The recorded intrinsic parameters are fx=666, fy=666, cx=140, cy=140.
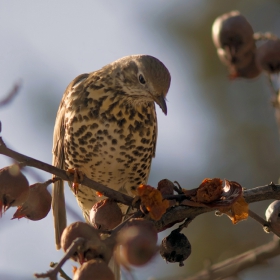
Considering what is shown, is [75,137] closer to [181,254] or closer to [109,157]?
[109,157]

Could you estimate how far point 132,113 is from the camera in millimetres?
4051

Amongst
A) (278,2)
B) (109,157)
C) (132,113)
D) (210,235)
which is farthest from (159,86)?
(278,2)

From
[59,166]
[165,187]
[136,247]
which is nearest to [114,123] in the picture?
[59,166]

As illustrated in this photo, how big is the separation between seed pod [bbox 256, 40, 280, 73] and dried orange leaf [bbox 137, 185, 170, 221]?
0.76 meters

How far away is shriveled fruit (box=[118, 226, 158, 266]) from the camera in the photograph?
2.14 meters

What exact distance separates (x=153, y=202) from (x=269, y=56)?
840mm

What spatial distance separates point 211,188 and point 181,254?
306 mm

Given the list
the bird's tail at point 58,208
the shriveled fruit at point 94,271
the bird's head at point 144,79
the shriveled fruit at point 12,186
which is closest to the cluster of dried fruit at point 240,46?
the bird's head at point 144,79

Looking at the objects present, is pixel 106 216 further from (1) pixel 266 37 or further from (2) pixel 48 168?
(1) pixel 266 37

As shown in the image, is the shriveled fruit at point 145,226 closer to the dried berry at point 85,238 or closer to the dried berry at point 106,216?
the dried berry at point 85,238

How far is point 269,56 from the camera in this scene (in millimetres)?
2951

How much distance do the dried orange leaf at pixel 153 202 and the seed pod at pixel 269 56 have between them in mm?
756

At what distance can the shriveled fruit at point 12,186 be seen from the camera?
2.32 m

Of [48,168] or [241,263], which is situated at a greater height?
[48,168]
